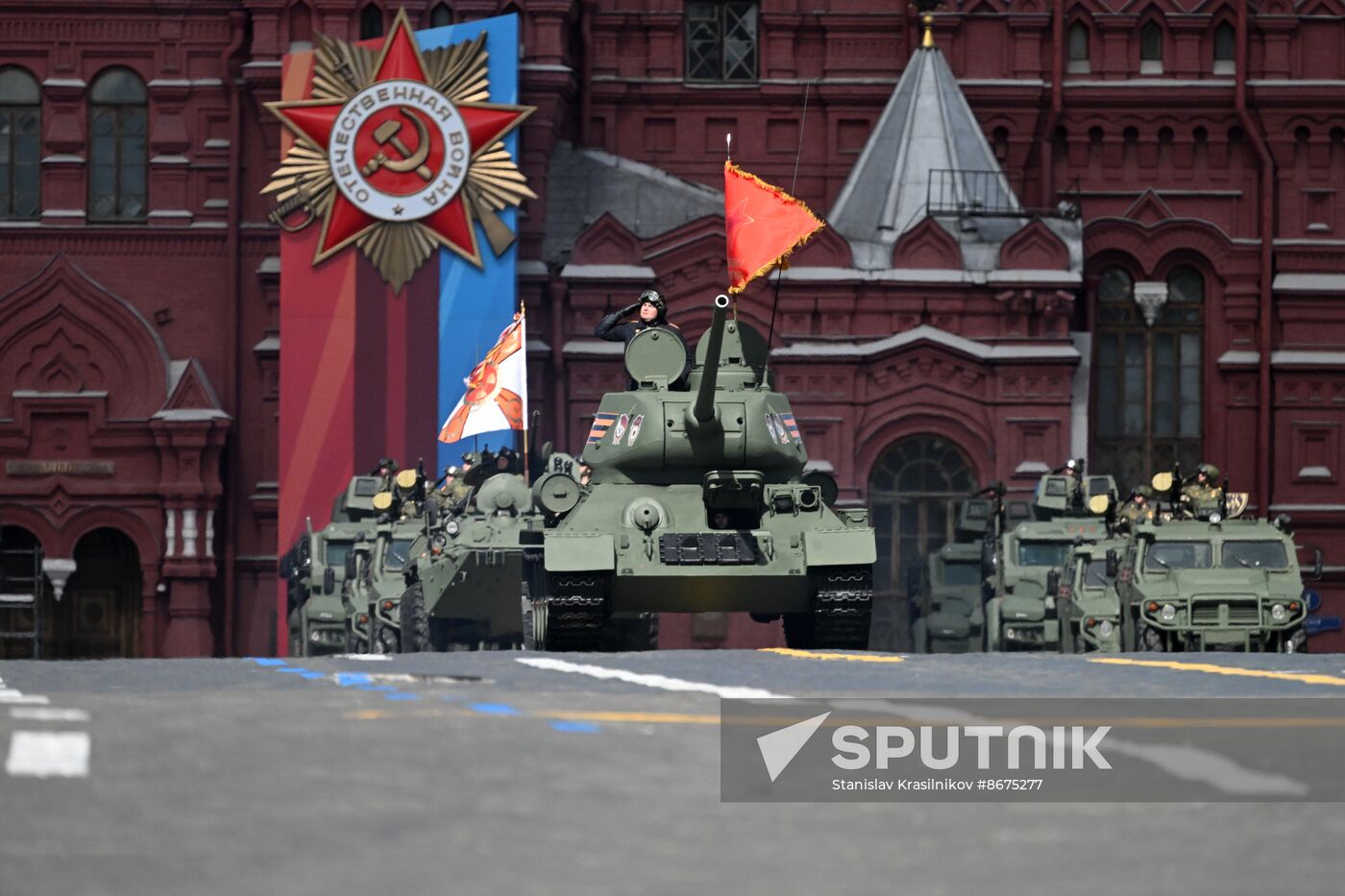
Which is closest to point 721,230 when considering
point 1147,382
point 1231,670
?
point 1147,382

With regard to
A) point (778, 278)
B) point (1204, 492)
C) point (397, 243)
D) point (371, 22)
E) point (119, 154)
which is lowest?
point (1204, 492)

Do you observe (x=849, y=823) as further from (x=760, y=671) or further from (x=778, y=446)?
→ (x=778, y=446)

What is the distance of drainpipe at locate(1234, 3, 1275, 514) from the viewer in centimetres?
3619

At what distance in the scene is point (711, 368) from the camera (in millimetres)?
18625

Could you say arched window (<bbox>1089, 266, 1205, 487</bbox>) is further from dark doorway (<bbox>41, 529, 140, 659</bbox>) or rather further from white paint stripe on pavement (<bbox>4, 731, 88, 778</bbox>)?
white paint stripe on pavement (<bbox>4, 731, 88, 778</bbox>)

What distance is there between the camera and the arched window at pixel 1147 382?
36.8 meters

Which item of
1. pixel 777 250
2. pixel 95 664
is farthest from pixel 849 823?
pixel 777 250

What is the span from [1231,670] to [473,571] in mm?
11551

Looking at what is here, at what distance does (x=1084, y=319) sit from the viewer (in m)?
36.3

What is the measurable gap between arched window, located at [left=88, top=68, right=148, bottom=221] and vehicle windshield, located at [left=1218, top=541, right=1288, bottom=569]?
18651 mm

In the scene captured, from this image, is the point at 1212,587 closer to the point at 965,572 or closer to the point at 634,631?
the point at 634,631

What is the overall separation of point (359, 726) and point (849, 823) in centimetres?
249

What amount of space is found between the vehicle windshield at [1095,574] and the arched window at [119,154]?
54.0ft

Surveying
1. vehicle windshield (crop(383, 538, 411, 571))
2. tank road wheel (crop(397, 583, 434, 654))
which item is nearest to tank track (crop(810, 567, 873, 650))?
tank road wheel (crop(397, 583, 434, 654))
